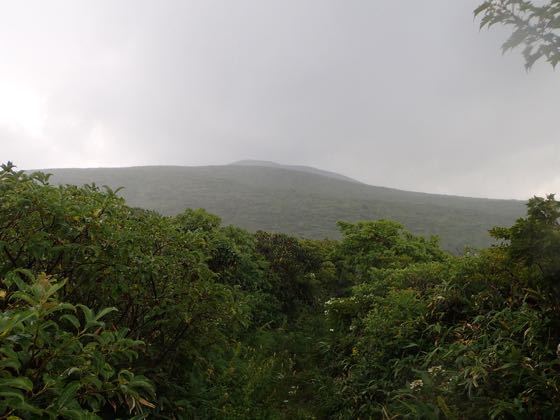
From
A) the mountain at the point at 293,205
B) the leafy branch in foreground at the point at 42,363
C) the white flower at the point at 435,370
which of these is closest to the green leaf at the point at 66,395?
the leafy branch in foreground at the point at 42,363

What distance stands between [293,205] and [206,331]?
61.0 meters

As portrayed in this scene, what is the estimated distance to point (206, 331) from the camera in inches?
160

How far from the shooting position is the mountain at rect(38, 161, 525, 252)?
5225cm

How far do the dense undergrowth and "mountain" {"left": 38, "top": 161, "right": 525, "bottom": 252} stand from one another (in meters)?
33.5

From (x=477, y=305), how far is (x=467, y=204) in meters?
86.7

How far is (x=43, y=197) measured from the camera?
308cm

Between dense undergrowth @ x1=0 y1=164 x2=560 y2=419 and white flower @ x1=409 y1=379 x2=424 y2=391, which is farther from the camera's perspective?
white flower @ x1=409 y1=379 x2=424 y2=391

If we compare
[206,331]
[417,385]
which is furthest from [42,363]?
[417,385]

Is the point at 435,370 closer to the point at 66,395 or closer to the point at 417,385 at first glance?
the point at 417,385

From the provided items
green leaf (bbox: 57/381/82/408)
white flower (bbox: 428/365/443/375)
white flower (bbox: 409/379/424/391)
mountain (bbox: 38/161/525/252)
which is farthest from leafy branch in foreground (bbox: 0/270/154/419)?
mountain (bbox: 38/161/525/252)

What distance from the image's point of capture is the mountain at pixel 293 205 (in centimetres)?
5225

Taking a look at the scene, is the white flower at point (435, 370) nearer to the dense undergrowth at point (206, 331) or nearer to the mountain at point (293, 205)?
the dense undergrowth at point (206, 331)

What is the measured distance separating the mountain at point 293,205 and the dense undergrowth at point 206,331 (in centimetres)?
3353

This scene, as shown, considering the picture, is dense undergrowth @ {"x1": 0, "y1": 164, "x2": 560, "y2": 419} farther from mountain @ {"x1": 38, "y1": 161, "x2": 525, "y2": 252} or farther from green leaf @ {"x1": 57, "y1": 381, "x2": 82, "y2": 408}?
mountain @ {"x1": 38, "y1": 161, "x2": 525, "y2": 252}
